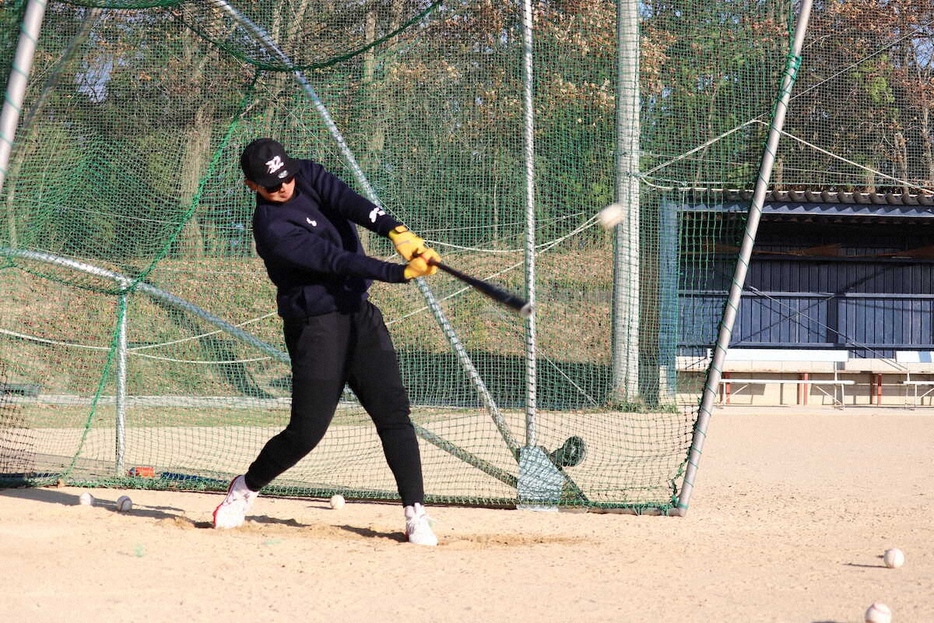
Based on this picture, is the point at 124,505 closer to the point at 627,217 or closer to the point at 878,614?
the point at 627,217

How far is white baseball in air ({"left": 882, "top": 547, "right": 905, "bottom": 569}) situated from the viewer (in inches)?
179

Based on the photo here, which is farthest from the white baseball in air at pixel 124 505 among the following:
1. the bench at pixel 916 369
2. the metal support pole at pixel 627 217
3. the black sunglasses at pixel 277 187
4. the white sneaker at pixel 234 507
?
the bench at pixel 916 369

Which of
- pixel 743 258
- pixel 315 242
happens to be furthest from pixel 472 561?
pixel 743 258

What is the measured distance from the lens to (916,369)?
1497 centimetres

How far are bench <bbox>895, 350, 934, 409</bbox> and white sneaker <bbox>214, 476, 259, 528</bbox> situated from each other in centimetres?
1162

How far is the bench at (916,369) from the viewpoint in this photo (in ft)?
48.6

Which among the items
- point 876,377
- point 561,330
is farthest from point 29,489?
point 876,377

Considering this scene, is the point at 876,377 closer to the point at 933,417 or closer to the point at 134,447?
the point at 933,417

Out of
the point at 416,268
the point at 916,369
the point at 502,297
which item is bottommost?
the point at 916,369

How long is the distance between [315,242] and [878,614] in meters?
2.76

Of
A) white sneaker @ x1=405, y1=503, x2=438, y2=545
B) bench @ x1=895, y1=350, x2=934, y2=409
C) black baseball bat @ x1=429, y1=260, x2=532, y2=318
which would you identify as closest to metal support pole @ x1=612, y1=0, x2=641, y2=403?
black baseball bat @ x1=429, y1=260, x2=532, y2=318

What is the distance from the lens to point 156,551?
463cm

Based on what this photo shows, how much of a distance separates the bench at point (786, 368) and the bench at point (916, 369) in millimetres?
839

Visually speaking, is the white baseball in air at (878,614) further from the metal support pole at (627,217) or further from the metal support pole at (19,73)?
the metal support pole at (627,217)
